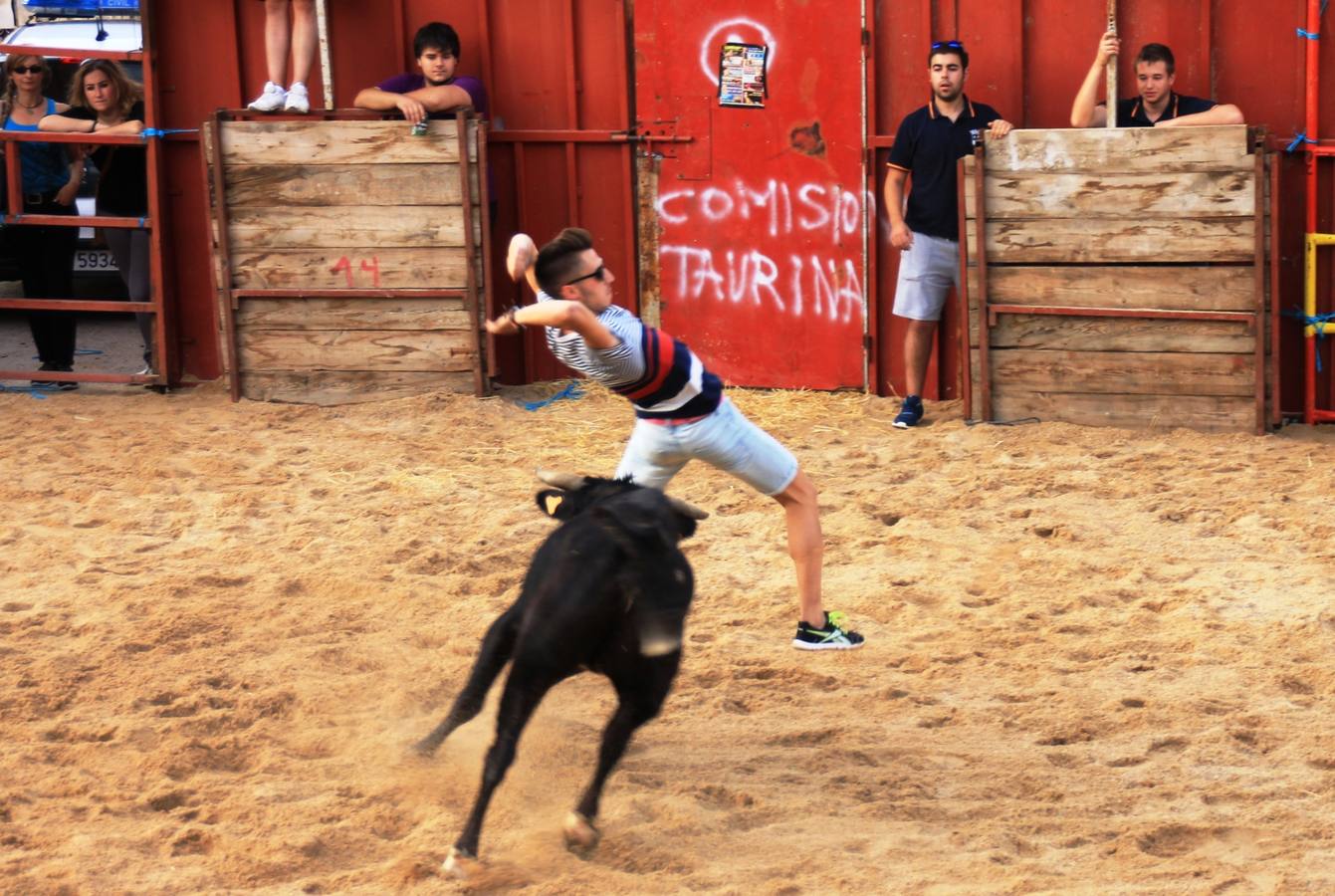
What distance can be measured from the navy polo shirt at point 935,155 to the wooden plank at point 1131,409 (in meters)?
1.04

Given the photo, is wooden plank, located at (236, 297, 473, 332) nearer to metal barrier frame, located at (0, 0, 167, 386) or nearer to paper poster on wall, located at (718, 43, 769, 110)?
metal barrier frame, located at (0, 0, 167, 386)

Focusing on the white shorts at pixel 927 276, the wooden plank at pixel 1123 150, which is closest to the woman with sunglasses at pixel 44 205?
the white shorts at pixel 927 276

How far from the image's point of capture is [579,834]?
14.3 feet

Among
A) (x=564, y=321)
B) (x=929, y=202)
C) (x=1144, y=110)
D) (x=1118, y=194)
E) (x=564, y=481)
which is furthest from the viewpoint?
(x=929, y=202)

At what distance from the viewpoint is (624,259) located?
34.2ft

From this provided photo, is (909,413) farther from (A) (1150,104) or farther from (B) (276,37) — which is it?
(B) (276,37)

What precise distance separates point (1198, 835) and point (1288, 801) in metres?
0.37

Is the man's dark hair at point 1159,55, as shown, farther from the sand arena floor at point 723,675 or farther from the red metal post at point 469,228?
the red metal post at point 469,228

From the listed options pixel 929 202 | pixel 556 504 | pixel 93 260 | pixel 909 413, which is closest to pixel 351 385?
pixel 93 260

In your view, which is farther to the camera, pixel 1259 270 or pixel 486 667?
pixel 1259 270

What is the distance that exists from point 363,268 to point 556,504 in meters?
5.59

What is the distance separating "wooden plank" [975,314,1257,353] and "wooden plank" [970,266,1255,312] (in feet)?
0.30

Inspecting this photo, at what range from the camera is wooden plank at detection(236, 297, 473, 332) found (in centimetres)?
995

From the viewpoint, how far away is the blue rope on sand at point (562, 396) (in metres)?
10.1
